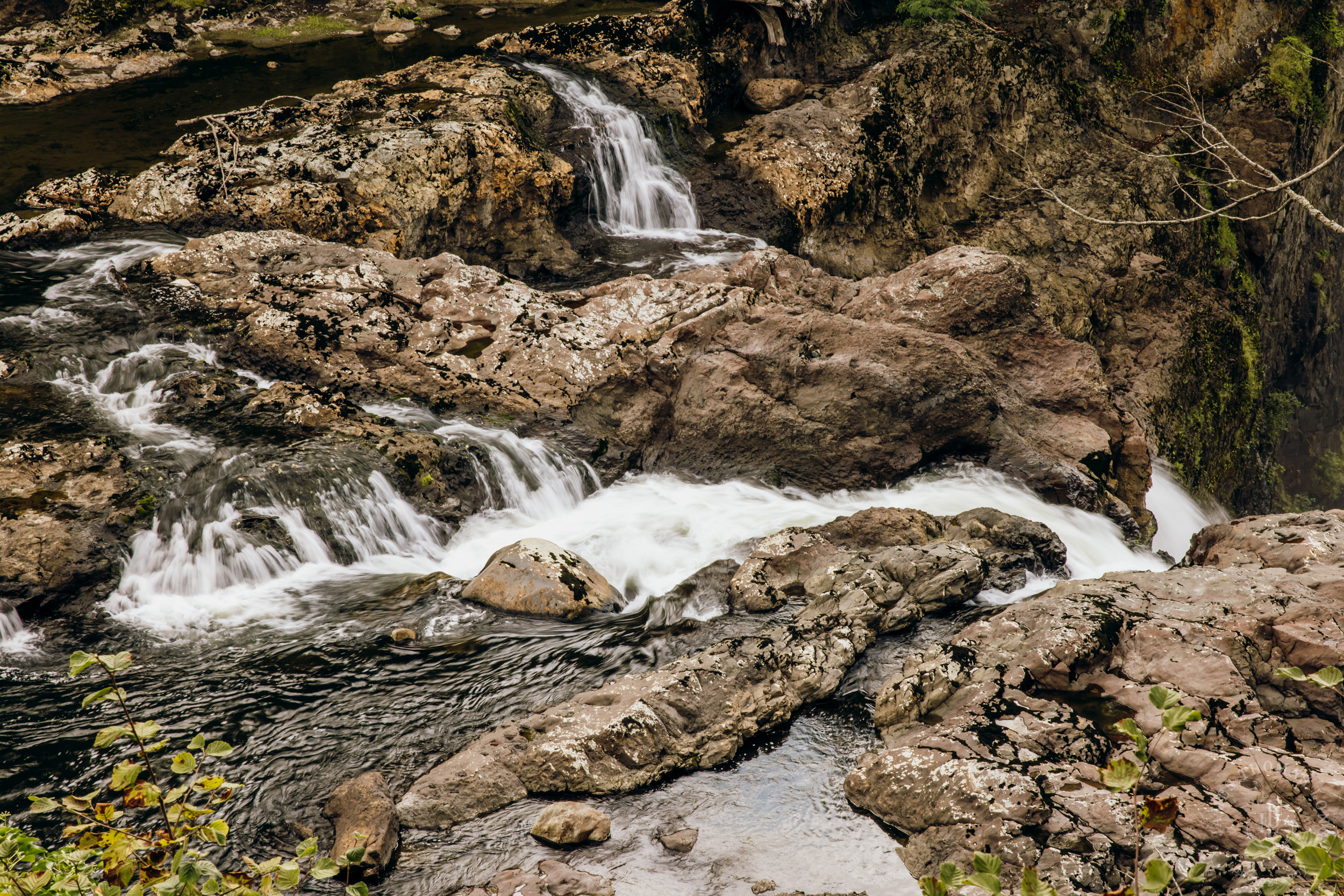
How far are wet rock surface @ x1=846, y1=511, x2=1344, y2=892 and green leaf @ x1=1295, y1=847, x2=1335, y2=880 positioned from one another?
64.5 inches

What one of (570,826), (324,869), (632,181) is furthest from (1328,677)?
(632,181)

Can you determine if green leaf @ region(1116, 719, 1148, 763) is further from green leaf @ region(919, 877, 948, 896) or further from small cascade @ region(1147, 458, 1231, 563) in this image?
small cascade @ region(1147, 458, 1231, 563)

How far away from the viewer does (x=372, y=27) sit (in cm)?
1741

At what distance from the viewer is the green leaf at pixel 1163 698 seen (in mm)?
1993

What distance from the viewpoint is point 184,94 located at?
13828 millimetres

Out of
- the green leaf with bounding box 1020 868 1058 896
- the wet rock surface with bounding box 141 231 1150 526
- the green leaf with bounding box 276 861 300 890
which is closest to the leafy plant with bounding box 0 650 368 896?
the green leaf with bounding box 276 861 300 890

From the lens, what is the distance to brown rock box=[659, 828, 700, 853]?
4.25 m

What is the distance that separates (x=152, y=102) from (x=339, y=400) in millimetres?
8824

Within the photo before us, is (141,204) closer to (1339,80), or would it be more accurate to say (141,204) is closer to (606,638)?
(606,638)

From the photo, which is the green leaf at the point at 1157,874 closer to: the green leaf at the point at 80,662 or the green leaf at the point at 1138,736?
the green leaf at the point at 1138,736

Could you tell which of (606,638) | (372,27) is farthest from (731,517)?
(372,27)

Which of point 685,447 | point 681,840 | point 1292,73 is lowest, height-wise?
point 681,840

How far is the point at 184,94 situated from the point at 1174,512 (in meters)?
16.5

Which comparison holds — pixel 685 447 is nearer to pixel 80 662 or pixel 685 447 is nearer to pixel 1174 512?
pixel 1174 512
